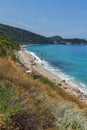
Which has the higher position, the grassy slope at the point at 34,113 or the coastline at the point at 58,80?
the grassy slope at the point at 34,113

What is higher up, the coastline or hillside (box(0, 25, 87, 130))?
hillside (box(0, 25, 87, 130))

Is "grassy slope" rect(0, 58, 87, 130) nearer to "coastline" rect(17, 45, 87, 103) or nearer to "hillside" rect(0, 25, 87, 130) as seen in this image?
"hillside" rect(0, 25, 87, 130)

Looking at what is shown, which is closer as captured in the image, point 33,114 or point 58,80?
point 33,114

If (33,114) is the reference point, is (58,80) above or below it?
below

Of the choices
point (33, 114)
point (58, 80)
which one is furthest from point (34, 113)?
point (58, 80)

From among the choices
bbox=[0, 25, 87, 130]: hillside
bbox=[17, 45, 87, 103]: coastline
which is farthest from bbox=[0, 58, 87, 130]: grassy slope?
bbox=[17, 45, 87, 103]: coastline

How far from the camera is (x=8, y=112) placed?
640 cm

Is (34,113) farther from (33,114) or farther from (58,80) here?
(58,80)

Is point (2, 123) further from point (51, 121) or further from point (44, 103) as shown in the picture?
point (44, 103)

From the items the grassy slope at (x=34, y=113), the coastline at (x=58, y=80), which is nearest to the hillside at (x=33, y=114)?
the grassy slope at (x=34, y=113)

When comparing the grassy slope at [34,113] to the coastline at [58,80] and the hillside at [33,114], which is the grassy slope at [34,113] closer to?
the hillside at [33,114]

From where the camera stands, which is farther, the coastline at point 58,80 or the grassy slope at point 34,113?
the coastline at point 58,80

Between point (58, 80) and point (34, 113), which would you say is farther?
point (58, 80)

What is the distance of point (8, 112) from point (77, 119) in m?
2.14
